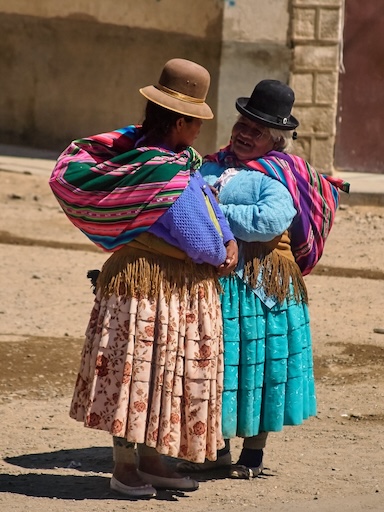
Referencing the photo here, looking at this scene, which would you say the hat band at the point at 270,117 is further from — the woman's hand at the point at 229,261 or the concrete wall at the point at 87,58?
the concrete wall at the point at 87,58

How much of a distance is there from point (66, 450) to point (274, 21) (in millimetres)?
8035

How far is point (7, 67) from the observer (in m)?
14.7

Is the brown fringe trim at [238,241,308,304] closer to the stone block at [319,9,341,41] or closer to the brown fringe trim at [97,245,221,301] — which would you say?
the brown fringe trim at [97,245,221,301]

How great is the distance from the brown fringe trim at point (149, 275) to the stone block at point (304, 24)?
8475mm

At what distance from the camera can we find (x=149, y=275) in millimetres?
4852

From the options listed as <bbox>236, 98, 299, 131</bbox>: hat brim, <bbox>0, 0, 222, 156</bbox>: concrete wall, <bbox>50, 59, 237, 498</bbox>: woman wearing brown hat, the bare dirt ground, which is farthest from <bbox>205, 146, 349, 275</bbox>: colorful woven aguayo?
<bbox>0, 0, 222, 156</bbox>: concrete wall

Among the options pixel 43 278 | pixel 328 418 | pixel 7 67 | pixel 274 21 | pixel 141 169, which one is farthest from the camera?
pixel 7 67

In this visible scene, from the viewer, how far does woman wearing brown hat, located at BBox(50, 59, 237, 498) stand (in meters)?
4.80

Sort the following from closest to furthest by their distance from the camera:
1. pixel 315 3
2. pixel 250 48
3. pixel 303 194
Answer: pixel 303 194
pixel 315 3
pixel 250 48

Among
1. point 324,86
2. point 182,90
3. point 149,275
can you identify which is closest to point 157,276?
point 149,275

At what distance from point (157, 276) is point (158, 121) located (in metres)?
0.59

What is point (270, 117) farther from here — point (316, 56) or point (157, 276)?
point (316, 56)

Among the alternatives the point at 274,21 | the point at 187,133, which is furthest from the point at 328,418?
the point at 274,21

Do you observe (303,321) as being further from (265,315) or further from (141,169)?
(141,169)
